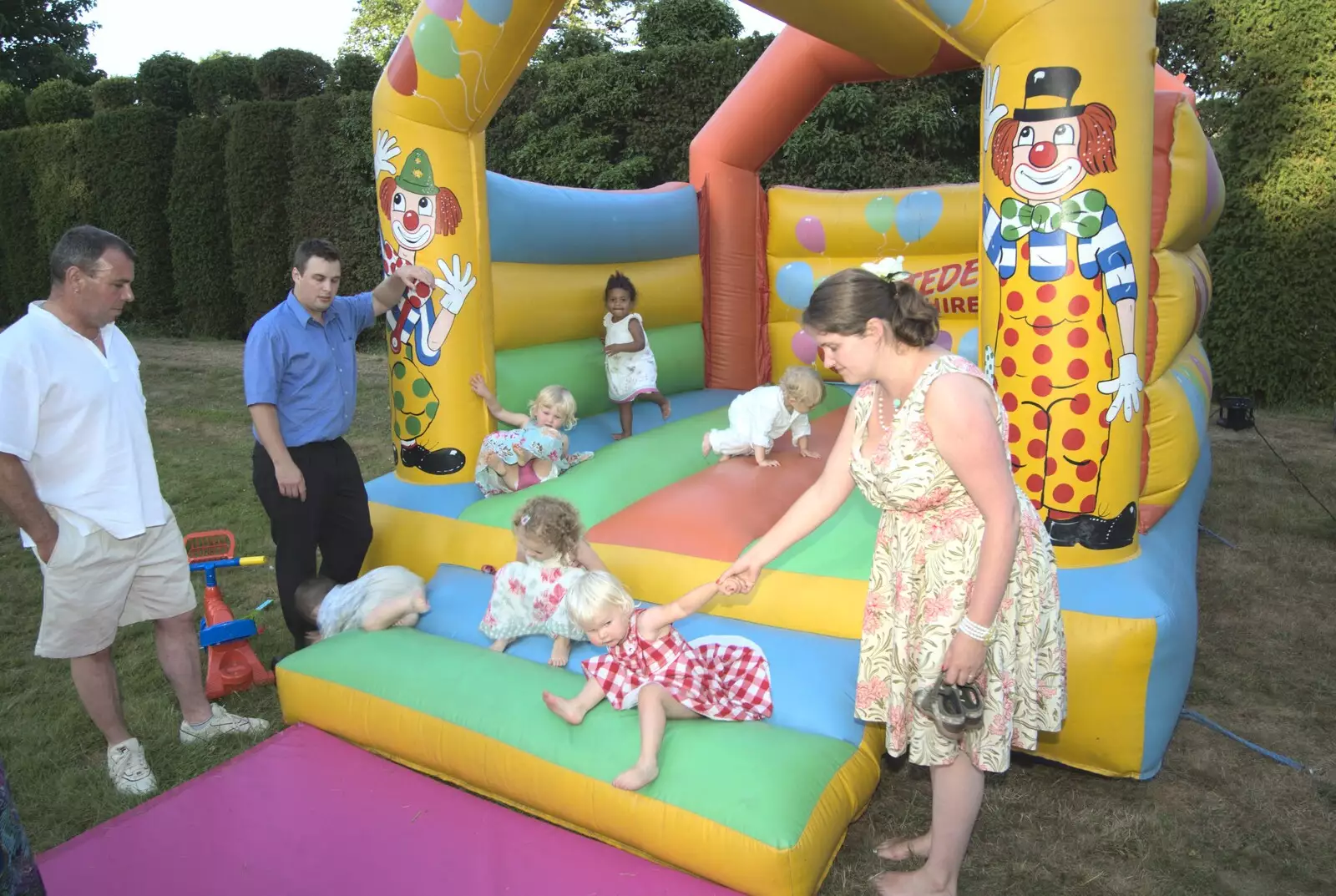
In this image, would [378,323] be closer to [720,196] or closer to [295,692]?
[720,196]

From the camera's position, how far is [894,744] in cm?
204

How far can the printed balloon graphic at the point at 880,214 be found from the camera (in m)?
5.31

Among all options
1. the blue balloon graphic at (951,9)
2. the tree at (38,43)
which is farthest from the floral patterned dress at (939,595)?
the tree at (38,43)

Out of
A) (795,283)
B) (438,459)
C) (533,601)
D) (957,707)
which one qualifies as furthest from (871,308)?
(795,283)

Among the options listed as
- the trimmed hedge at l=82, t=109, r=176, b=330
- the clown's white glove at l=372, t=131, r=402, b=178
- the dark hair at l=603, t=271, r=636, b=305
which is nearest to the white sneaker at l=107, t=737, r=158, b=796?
the clown's white glove at l=372, t=131, r=402, b=178

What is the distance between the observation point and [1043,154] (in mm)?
2596

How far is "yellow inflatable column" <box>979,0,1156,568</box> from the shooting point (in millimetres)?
2547

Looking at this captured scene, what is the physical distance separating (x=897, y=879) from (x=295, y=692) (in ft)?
5.91

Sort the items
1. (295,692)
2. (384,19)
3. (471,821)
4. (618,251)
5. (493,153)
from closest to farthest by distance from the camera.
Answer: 1. (471,821)
2. (295,692)
3. (618,251)
4. (493,153)
5. (384,19)

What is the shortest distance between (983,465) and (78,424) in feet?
7.44

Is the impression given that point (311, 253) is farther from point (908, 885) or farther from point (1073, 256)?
point (908, 885)

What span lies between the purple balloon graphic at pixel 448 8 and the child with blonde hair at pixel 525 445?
1.31 meters

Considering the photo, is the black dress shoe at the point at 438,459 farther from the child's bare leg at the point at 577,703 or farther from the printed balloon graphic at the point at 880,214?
the printed balloon graphic at the point at 880,214

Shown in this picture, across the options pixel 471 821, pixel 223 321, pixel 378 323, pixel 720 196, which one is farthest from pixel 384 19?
pixel 471 821
